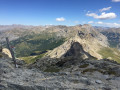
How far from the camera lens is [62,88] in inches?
910

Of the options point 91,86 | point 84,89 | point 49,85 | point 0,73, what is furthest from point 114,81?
point 0,73

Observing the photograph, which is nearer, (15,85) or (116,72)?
(15,85)

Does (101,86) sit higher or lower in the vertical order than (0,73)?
lower

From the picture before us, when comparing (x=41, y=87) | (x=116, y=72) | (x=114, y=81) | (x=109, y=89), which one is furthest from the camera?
(x=116, y=72)

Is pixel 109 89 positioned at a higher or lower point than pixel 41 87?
lower

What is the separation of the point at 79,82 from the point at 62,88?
19.6 ft

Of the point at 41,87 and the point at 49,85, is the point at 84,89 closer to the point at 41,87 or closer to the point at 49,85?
the point at 49,85

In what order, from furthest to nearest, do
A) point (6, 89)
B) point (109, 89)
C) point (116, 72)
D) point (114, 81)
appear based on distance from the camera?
point (116, 72)
point (114, 81)
point (109, 89)
point (6, 89)

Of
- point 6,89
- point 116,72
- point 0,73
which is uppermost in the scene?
point 0,73

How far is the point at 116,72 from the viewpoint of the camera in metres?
38.3

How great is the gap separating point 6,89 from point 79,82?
16253mm

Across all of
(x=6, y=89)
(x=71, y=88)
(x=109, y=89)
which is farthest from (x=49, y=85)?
(x=109, y=89)

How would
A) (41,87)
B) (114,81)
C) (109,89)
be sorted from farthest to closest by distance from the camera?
(114,81) → (109,89) → (41,87)

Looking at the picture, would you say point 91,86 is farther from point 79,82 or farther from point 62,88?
point 62,88
